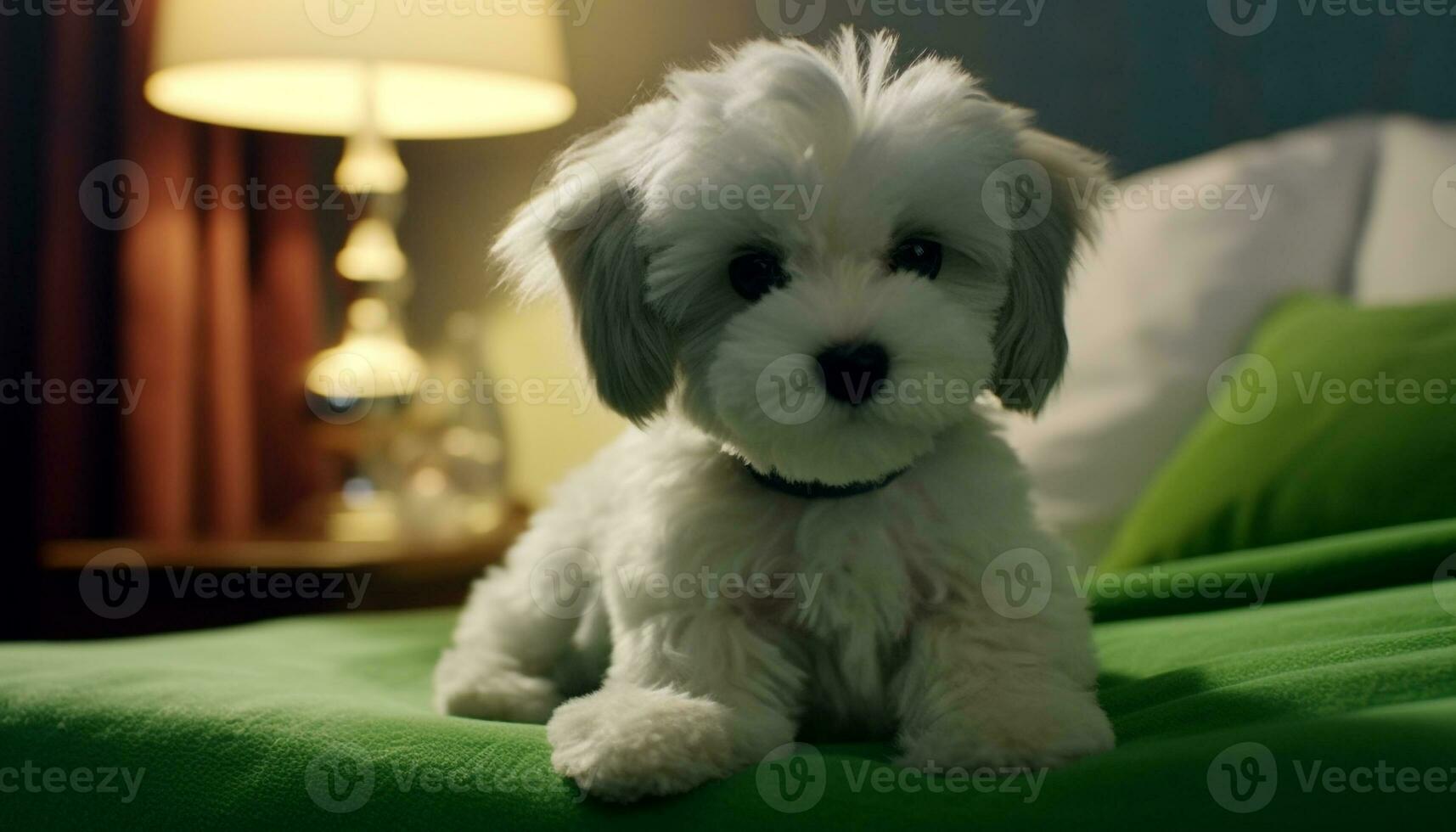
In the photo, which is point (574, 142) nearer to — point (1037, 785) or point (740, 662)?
point (740, 662)

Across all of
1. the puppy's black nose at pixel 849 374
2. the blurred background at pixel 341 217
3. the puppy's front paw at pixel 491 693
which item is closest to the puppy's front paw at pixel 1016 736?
the puppy's black nose at pixel 849 374

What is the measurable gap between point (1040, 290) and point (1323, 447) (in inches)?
29.5

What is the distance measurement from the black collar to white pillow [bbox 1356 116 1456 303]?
1.42 meters

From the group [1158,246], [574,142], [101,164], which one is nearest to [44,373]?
[101,164]

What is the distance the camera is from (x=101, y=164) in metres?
3.43

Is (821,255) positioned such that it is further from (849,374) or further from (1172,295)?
(1172,295)

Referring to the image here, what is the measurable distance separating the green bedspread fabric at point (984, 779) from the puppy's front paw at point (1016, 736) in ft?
0.10

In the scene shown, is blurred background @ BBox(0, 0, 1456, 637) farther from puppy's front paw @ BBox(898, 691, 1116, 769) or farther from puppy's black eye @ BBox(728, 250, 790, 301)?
puppy's front paw @ BBox(898, 691, 1116, 769)

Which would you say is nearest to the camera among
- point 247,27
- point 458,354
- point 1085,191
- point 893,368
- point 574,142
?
point 893,368

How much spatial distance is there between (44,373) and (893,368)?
2900 mm

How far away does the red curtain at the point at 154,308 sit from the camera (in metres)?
3.34

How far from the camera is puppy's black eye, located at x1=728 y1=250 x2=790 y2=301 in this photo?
1.27 meters

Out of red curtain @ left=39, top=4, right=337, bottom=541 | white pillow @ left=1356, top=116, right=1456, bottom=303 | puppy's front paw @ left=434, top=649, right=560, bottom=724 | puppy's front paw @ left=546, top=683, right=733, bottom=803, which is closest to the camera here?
puppy's front paw @ left=546, top=683, right=733, bottom=803

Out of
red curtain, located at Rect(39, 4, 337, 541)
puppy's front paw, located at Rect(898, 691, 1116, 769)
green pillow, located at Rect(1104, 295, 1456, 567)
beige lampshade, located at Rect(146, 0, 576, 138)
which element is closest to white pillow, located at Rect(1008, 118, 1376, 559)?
green pillow, located at Rect(1104, 295, 1456, 567)
